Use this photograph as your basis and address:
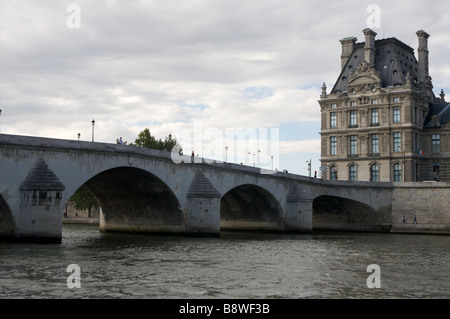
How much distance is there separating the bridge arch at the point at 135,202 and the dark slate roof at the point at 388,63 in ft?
155

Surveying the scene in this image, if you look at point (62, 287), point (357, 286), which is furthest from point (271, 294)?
point (62, 287)

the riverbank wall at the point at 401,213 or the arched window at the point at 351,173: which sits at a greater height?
the arched window at the point at 351,173

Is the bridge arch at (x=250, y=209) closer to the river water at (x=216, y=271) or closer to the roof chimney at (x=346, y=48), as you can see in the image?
the river water at (x=216, y=271)

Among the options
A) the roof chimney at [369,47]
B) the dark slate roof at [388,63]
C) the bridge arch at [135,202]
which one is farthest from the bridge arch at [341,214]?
the bridge arch at [135,202]

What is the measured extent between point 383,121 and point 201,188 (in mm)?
44113

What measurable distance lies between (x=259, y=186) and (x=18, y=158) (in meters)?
29.0

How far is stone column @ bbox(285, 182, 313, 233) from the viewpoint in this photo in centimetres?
6756

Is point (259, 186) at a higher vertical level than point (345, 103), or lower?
lower

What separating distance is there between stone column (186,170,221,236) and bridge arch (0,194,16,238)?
59.0 feet

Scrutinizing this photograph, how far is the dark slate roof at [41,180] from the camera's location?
41.0 m

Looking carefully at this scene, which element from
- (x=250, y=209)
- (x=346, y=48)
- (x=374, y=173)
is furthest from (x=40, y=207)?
(x=346, y=48)

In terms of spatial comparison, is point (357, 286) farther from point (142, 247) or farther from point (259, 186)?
point (259, 186)

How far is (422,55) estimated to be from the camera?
100 metres

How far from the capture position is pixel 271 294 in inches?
938
